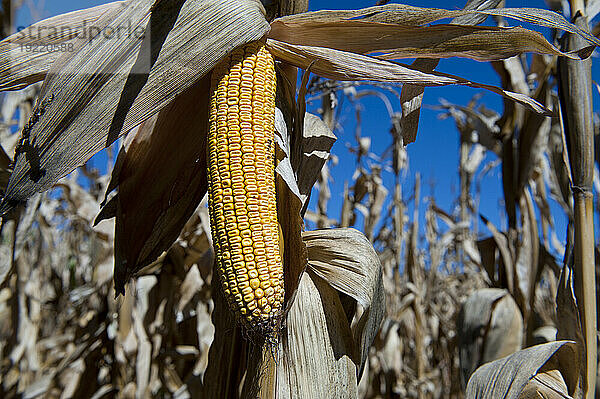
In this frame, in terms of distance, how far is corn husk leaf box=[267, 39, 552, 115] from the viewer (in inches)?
49.3

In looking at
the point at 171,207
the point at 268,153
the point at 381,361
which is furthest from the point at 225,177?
the point at 381,361

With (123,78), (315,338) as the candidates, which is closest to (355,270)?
(315,338)

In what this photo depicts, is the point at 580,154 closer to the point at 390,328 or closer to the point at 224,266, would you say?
the point at 224,266

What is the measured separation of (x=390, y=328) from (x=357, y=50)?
10.5ft

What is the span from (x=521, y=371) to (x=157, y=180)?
1.22m

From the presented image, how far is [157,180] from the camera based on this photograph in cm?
140

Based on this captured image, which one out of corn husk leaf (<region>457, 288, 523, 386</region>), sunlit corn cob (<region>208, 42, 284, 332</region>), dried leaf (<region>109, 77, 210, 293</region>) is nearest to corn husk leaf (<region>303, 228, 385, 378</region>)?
sunlit corn cob (<region>208, 42, 284, 332</region>)

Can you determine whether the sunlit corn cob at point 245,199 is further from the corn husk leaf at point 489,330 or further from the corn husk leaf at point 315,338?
the corn husk leaf at point 489,330

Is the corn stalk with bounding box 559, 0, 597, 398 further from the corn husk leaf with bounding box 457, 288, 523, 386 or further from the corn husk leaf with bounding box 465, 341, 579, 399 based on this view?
the corn husk leaf with bounding box 457, 288, 523, 386

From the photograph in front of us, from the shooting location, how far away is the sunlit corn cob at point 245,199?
102 cm

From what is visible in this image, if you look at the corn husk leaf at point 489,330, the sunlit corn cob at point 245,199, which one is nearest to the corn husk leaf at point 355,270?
the sunlit corn cob at point 245,199

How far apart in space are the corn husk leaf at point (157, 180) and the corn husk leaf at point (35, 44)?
29 cm

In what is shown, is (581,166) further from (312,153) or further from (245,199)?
(245,199)

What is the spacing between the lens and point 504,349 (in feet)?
→ 7.36
